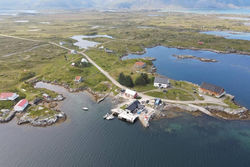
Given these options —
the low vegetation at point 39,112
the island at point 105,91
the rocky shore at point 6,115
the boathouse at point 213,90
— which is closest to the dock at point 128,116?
the island at point 105,91

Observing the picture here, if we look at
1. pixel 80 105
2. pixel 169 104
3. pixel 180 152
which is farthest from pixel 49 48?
pixel 180 152

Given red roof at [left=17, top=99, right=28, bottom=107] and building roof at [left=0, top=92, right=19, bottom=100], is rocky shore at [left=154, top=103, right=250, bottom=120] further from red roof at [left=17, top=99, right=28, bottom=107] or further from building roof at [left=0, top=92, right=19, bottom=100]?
building roof at [left=0, top=92, right=19, bottom=100]

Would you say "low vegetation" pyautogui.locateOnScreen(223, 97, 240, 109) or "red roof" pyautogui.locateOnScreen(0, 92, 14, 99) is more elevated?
"low vegetation" pyautogui.locateOnScreen(223, 97, 240, 109)

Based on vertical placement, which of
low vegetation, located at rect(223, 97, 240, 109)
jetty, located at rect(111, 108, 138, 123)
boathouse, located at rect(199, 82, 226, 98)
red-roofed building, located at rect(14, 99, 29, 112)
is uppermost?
boathouse, located at rect(199, 82, 226, 98)

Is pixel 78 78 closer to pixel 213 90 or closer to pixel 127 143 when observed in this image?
pixel 127 143

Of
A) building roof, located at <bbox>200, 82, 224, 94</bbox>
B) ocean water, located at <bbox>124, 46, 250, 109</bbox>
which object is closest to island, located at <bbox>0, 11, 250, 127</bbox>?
building roof, located at <bbox>200, 82, 224, 94</bbox>

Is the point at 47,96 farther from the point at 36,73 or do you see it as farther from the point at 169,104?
the point at 169,104
